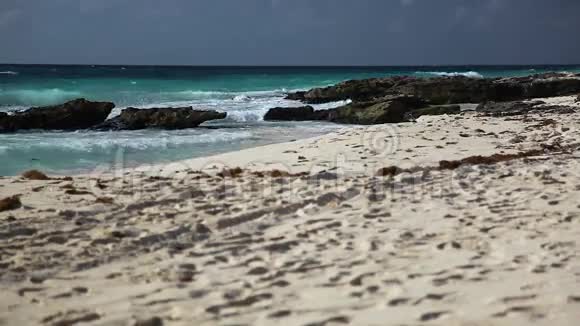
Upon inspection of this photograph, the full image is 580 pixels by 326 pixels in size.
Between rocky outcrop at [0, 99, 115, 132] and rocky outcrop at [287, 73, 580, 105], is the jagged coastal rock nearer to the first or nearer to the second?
rocky outcrop at [287, 73, 580, 105]

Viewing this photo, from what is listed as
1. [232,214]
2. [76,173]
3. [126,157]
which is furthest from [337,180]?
[126,157]

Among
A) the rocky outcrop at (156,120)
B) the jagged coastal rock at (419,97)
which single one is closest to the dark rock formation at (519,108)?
the jagged coastal rock at (419,97)

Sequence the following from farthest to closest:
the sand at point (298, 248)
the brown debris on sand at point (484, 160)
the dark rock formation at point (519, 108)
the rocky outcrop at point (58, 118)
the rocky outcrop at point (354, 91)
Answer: the rocky outcrop at point (354, 91) → the rocky outcrop at point (58, 118) → the dark rock formation at point (519, 108) → the brown debris on sand at point (484, 160) → the sand at point (298, 248)

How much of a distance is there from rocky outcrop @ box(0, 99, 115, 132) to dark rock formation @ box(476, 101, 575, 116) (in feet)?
41.1

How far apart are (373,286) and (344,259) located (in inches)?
21.1

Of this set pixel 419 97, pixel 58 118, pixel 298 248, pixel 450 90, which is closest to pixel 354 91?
pixel 450 90

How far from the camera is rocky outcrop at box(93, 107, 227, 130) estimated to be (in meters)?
17.5

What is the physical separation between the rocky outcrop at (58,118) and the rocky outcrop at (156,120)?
52 cm

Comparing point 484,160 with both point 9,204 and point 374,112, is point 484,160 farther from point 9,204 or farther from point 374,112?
point 374,112

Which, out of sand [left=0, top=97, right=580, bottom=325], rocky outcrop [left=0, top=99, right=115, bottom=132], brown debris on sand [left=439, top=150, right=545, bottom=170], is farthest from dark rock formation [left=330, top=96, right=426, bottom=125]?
sand [left=0, top=97, right=580, bottom=325]

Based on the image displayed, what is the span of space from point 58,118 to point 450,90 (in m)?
16.1

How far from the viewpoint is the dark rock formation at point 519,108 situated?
1617cm

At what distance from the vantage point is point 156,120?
57.9 feet

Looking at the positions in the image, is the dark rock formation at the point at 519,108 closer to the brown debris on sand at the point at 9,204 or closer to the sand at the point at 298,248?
the sand at the point at 298,248
